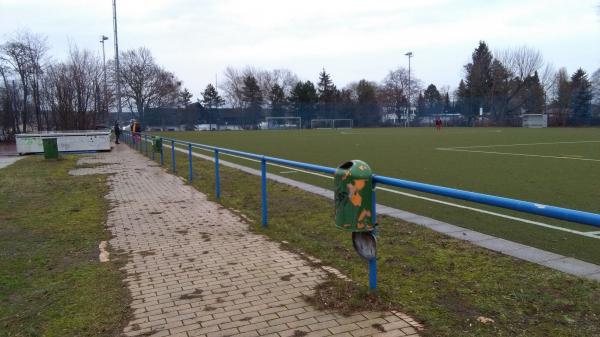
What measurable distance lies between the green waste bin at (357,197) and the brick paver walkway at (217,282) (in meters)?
0.68

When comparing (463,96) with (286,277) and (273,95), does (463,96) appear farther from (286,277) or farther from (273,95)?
(286,277)

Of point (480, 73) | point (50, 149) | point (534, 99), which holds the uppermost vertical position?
point (480, 73)

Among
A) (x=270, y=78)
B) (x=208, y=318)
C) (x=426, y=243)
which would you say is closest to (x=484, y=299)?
(x=426, y=243)

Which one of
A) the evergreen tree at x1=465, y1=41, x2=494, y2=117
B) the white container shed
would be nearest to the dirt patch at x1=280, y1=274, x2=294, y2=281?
the white container shed

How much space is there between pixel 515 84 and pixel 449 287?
76117 mm

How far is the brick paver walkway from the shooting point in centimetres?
341

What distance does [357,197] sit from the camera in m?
3.63

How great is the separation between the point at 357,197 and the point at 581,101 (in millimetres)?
66683

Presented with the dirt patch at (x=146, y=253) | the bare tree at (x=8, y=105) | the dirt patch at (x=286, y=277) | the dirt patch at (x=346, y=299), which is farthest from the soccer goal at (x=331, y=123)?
the dirt patch at (x=346, y=299)

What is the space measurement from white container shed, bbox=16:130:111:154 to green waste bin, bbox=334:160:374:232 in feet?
71.3

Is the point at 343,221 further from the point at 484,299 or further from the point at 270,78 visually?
the point at 270,78

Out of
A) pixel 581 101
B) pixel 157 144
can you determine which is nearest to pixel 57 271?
pixel 157 144

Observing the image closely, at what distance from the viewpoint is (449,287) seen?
4.02 m

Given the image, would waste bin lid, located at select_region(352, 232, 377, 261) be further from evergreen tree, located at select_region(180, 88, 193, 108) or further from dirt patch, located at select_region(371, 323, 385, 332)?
evergreen tree, located at select_region(180, 88, 193, 108)
